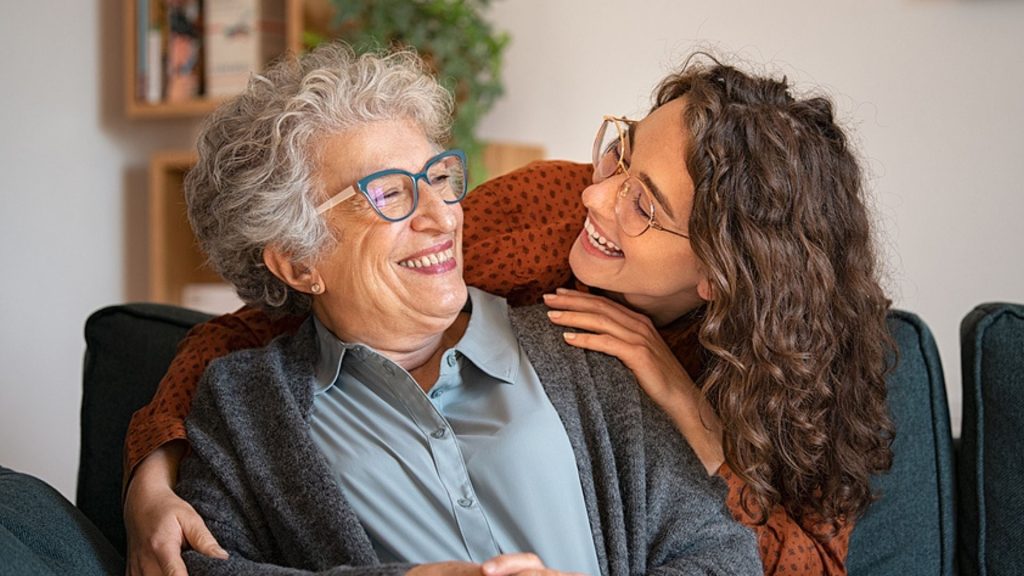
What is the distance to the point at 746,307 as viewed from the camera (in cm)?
156

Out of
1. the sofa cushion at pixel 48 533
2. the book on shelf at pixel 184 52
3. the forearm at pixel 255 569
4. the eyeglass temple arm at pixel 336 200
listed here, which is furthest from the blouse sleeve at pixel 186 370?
the book on shelf at pixel 184 52

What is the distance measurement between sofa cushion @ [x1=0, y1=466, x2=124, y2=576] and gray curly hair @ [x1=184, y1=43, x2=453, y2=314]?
433mm

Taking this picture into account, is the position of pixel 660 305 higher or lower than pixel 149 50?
lower

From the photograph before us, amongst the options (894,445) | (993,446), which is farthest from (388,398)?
(993,446)

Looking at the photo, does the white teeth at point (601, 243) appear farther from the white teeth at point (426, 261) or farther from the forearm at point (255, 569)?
the forearm at point (255, 569)

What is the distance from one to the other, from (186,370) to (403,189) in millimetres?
469

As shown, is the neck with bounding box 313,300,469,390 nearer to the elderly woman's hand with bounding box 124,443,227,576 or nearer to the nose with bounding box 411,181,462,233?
the nose with bounding box 411,181,462,233

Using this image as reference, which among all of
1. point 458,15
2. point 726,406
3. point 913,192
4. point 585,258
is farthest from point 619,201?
point 458,15

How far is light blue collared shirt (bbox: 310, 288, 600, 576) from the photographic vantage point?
1530 millimetres

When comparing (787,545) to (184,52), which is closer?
(787,545)

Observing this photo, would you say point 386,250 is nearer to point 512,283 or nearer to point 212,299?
point 512,283

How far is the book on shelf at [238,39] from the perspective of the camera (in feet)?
11.4

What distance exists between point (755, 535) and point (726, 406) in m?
0.19

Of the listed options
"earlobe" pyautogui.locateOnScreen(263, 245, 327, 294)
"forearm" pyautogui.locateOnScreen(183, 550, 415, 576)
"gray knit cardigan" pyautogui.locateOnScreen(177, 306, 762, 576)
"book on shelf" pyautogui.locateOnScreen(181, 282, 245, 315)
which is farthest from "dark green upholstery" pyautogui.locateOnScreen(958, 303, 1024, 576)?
"book on shelf" pyautogui.locateOnScreen(181, 282, 245, 315)
